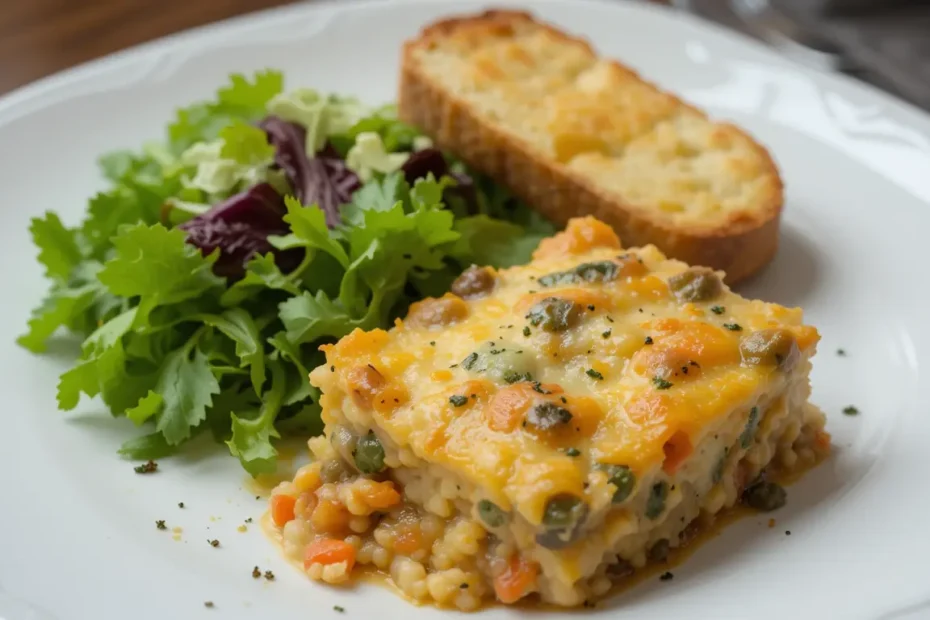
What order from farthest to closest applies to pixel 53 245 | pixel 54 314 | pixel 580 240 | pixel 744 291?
pixel 744 291
pixel 53 245
pixel 54 314
pixel 580 240

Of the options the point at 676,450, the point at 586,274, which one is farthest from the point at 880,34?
the point at 676,450

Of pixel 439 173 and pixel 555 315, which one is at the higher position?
pixel 555 315

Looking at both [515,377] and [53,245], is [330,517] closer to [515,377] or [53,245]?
[515,377]

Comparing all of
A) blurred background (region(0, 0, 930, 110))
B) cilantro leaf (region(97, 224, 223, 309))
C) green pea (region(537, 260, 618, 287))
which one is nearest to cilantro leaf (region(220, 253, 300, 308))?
cilantro leaf (region(97, 224, 223, 309))

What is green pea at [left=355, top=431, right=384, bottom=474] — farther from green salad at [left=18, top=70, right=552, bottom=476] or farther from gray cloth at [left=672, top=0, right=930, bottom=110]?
gray cloth at [left=672, top=0, right=930, bottom=110]

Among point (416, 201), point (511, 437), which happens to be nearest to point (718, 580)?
point (511, 437)

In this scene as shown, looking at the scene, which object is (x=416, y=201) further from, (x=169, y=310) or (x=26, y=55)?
(x=26, y=55)
